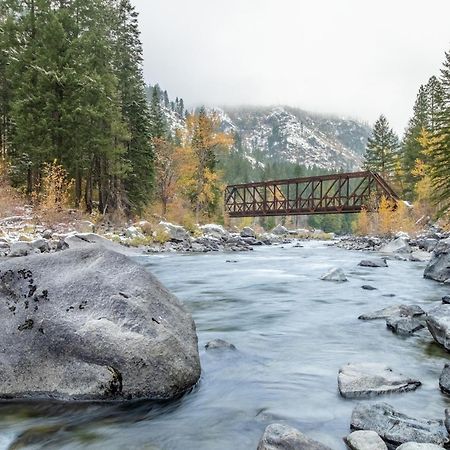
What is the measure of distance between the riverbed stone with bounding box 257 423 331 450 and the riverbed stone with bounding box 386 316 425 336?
14.2 feet

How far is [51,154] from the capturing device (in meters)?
27.6

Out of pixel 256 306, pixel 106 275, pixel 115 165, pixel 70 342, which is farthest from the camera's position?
pixel 115 165

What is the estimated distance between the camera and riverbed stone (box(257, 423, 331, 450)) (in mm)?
3232

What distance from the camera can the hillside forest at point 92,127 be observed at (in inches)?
1079

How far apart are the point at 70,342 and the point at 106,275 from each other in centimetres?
96

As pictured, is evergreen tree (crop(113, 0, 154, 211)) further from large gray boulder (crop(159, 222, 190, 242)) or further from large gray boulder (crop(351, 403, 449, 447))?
large gray boulder (crop(351, 403, 449, 447))

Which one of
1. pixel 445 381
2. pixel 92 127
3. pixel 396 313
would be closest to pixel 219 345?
pixel 445 381

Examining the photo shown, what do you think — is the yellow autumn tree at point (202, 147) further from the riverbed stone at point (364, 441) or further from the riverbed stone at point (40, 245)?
the riverbed stone at point (364, 441)

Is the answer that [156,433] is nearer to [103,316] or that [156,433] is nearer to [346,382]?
[103,316]

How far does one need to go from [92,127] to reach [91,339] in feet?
90.1

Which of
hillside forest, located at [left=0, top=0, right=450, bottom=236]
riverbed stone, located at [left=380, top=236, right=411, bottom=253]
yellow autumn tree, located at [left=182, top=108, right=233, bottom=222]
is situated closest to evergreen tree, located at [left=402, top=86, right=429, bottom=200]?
hillside forest, located at [left=0, top=0, right=450, bottom=236]

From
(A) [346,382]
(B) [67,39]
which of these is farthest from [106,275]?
(B) [67,39]

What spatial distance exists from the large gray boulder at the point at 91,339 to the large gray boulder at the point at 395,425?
6.46 ft

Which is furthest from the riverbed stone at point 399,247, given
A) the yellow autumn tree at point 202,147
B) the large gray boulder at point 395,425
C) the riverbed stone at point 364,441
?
the riverbed stone at point 364,441
